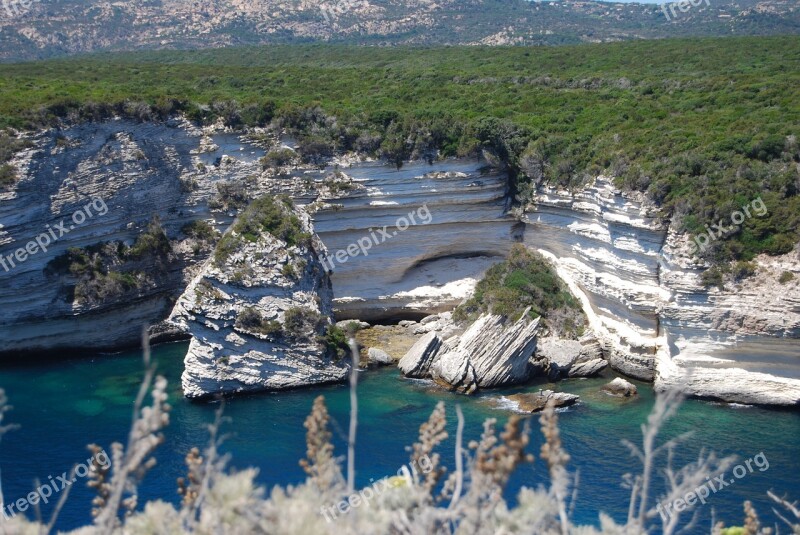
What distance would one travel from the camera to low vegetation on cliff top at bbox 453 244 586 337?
32.3 metres

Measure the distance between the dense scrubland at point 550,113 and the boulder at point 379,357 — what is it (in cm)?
870

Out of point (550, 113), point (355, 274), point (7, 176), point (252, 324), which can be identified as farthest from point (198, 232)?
point (550, 113)

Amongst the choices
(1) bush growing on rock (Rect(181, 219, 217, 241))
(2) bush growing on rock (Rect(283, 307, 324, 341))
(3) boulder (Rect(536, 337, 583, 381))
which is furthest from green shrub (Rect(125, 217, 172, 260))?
(3) boulder (Rect(536, 337, 583, 381))

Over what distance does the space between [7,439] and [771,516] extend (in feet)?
76.0

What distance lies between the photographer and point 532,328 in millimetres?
29922

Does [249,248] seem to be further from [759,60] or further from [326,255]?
[759,60]

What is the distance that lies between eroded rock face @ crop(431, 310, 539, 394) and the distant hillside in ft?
196

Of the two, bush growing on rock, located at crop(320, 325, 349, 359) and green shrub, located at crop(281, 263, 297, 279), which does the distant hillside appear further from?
bush growing on rock, located at crop(320, 325, 349, 359)

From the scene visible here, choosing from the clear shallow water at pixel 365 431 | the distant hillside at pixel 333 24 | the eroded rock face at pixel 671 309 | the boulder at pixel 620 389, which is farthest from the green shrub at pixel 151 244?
the distant hillside at pixel 333 24

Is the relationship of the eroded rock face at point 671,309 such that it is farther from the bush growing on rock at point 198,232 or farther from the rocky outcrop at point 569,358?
the bush growing on rock at point 198,232
